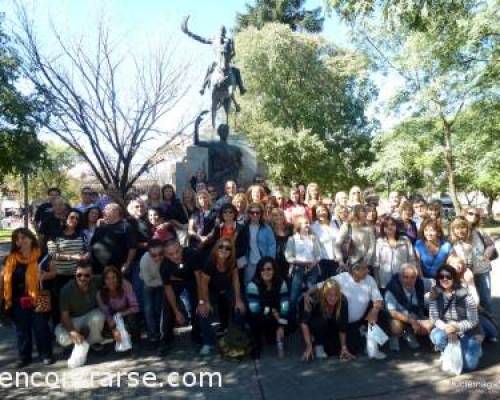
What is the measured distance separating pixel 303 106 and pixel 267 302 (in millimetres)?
23619

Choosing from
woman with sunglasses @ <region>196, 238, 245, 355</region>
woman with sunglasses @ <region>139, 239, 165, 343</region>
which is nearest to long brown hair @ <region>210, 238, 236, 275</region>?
woman with sunglasses @ <region>196, 238, 245, 355</region>

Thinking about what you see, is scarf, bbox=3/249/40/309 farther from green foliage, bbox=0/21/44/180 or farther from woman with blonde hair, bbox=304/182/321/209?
green foliage, bbox=0/21/44/180

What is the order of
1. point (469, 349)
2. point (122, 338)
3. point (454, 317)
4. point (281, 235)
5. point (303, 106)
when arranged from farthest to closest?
point (303, 106) → point (281, 235) → point (122, 338) → point (454, 317) → point (469, 349)

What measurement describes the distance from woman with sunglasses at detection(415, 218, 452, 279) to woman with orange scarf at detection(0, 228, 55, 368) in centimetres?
420

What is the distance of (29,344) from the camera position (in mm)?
5191

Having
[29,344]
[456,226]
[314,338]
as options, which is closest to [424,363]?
[314,338]

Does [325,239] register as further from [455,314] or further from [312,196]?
[455,314]

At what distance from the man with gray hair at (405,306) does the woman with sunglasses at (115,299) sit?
9.05 feet

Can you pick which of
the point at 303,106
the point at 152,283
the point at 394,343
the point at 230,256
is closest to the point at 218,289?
the point at 230,256

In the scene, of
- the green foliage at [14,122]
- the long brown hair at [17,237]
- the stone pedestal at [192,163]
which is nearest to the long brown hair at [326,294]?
the long brown hair at [17,237]

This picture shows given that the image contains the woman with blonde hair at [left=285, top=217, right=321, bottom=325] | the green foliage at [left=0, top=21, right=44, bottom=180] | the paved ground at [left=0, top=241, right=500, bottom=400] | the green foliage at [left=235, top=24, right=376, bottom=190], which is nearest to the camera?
the paved ground at [left=0, top=241, right=500, bottom=400]

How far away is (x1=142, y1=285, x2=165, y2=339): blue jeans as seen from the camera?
5.61m

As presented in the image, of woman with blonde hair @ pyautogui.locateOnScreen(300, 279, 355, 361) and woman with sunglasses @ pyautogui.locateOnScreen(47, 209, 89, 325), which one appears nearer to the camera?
woman with blonde hair @ pyautogui.locateOnScreen(300, 279, 355, 361)

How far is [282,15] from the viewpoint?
113 ft
